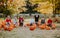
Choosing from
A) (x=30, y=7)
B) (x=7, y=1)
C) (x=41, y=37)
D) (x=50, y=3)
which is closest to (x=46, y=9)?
(x=50, y=3)

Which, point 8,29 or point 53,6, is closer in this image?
point 8,29

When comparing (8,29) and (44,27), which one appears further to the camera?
(44,27)

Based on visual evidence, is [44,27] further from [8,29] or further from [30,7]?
[30,7]

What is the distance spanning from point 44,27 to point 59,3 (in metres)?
8.40

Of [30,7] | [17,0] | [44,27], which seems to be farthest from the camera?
[30,7]

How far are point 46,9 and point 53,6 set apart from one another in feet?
4.04

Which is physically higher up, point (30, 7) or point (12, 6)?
point (12, 6)

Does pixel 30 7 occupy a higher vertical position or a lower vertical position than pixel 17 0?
lower

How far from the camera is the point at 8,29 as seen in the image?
70.7 feet

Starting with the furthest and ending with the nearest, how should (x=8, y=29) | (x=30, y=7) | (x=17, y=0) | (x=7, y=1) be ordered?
(x=30, y=7) → (x=17, y=0) → (x=7, y=1) → (x=8, y=29)

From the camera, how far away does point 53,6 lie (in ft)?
102

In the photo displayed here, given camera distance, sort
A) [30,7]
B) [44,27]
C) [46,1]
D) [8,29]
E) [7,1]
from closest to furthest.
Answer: [8,29], [44,27], [46,1], [7,1], [30,7]

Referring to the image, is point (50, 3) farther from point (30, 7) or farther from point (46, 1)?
point (30, 7)

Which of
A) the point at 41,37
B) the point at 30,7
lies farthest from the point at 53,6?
the point at 30,7
